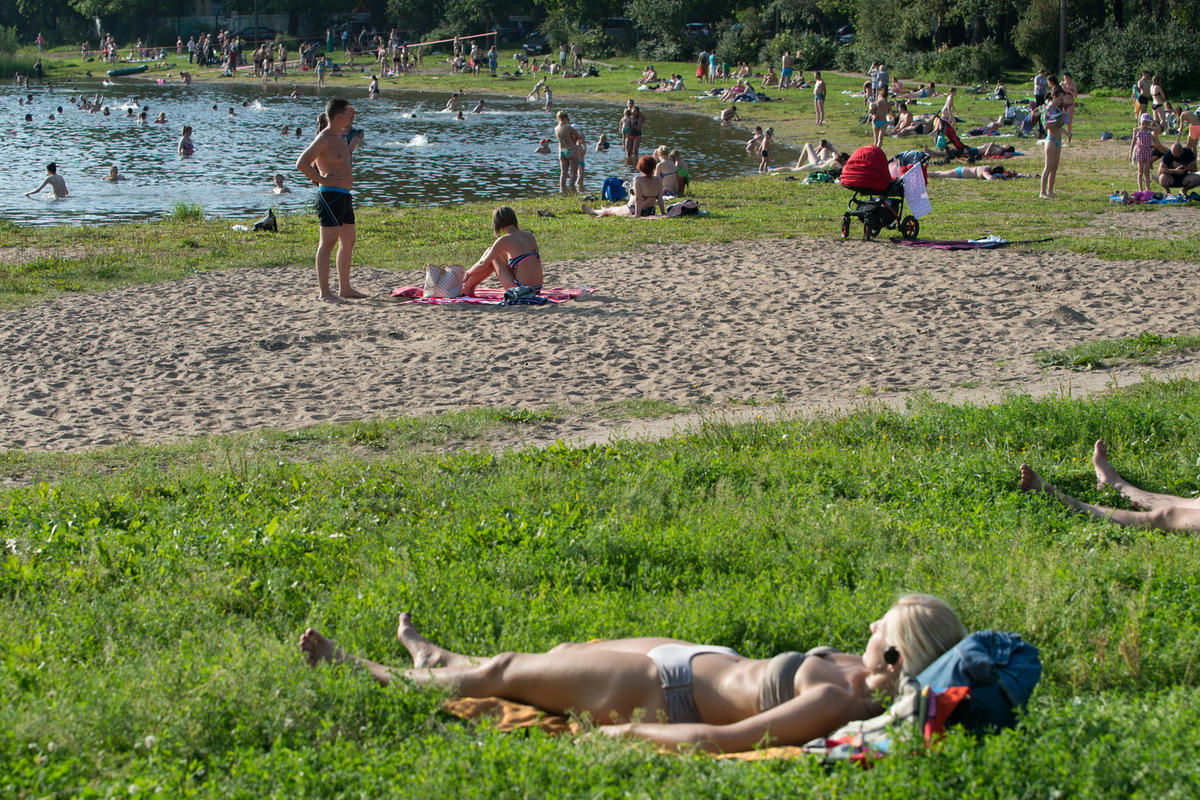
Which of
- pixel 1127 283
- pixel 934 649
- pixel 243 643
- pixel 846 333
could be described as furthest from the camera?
pixel 1127 283

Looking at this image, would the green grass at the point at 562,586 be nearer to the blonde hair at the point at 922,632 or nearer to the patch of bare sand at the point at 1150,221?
the blonde hair at the point at 922,632

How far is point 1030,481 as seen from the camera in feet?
18.4

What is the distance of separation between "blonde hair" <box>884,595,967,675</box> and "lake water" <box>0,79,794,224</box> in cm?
1763

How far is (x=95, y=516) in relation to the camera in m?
5.50

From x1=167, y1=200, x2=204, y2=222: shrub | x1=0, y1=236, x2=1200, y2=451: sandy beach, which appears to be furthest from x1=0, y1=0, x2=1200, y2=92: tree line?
x1=167, y1=200, x2=204, y2=222: shrub

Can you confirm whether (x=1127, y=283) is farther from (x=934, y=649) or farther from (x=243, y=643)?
(x=243, y=643)

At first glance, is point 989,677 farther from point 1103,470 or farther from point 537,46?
point 537,46

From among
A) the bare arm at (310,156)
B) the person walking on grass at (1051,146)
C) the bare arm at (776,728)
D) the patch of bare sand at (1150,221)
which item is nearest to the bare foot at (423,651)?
the bare arm at (776,728)

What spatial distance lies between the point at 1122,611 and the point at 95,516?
4.87 meters

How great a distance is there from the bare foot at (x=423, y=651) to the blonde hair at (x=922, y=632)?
1.56 meters

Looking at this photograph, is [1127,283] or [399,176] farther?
[399,176]

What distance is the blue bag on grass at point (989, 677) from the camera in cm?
332

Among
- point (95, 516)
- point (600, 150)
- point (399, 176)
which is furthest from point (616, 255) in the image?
point (600, 150)

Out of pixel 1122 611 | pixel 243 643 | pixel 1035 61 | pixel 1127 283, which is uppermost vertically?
pixel 1035 61
